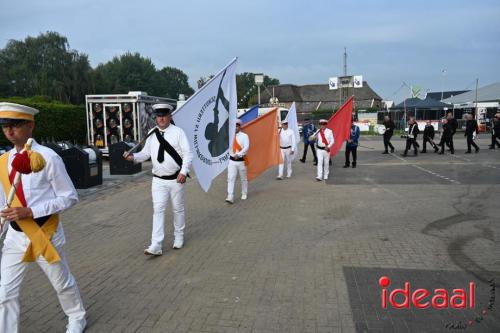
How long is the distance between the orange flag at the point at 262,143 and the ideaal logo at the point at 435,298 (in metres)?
5.93

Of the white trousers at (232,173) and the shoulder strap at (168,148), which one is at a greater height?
the shoulder strap at (168,148)

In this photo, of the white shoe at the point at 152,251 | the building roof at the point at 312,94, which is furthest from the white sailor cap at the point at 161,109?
the building roof at the point at 312,94

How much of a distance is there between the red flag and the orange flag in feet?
8.03

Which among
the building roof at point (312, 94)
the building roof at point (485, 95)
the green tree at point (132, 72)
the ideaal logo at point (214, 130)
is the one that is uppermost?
the green tree at point (132, 72)

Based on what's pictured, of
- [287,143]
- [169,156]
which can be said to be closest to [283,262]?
[169,156]

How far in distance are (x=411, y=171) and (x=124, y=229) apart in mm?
9826

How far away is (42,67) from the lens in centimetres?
6744

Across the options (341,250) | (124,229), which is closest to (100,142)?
(124,229)

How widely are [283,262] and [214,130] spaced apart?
2408 millimetres

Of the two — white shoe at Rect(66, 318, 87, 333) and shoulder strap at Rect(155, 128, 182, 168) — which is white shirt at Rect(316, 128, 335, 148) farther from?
white shoe at Rect(66, 318, 87, 333)

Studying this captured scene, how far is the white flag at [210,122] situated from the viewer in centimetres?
608

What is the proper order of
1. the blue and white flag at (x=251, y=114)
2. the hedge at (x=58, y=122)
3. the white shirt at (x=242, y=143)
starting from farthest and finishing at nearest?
the hedge at (x=58, y=122)
the blue and white flag at (x=251, y=114)
the white shirt at (x=242, y=143)

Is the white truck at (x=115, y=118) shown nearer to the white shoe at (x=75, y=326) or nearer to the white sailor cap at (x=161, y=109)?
the white sailor cap at (x=161, y=109)

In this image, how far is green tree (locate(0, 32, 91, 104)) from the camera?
203 feet
